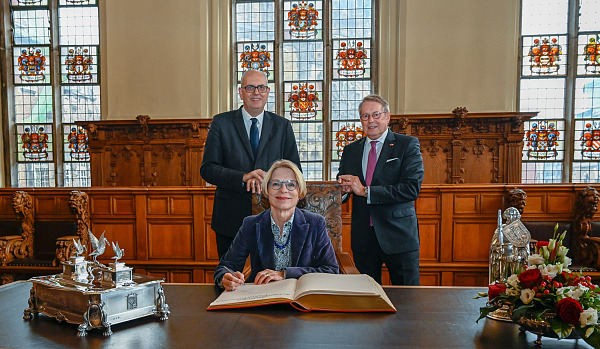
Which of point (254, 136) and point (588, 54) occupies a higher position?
point (588, 54)

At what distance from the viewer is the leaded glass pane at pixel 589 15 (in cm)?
640

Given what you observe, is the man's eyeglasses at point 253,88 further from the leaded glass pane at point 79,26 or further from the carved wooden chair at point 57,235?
the leaded glass pane at point 79,26

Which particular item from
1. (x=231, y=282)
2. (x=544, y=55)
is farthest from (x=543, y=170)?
(x=231, y=282)

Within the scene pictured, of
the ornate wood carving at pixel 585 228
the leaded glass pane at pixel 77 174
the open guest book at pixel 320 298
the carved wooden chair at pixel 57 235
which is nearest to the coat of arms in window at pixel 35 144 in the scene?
the leaded glass pane at pixel 77 174

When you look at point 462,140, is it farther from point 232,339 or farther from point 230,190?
point 232,339

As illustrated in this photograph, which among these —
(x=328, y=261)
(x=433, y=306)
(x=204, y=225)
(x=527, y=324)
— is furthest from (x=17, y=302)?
Result: (x=204, y=225)

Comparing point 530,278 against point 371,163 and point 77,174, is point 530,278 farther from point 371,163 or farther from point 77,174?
point 77,174

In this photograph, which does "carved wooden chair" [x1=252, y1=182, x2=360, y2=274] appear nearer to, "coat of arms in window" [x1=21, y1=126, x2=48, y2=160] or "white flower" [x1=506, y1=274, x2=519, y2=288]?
"white flower" [x1=506, y1=274, x2=519, y2=288]

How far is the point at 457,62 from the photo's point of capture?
247 inches

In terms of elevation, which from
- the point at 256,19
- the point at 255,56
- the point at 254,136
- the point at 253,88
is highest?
the point at 256,19

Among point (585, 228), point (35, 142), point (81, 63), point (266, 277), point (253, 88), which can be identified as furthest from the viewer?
point (35, 142)

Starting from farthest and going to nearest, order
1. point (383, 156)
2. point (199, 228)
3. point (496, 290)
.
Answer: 1. point (199, 228)
2. point (383, 156)
3. point (496, 290)

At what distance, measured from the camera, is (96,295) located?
111 cm

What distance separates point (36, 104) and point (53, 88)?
45 cm
